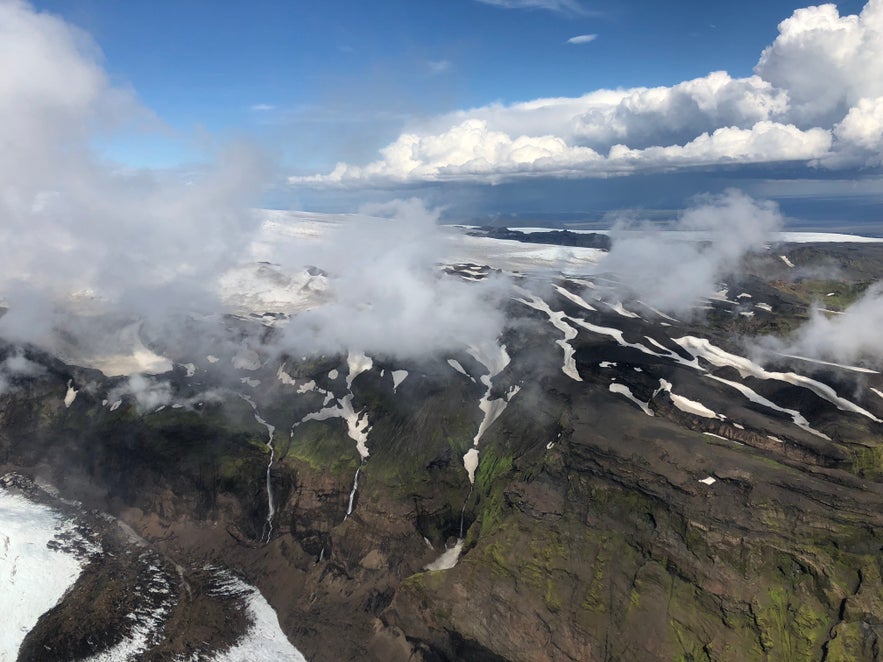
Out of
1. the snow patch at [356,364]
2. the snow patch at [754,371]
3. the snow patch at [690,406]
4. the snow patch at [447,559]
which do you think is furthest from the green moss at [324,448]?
Result: the snow patch at [754,371]

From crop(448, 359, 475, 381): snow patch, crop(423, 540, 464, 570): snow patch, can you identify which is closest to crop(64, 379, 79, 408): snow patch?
crop(448, 359, 475, 381): snow patch

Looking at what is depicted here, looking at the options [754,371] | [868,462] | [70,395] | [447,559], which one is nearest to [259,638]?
[447,559]

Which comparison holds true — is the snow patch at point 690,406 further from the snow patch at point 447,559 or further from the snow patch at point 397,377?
the snow patch at point 397,377

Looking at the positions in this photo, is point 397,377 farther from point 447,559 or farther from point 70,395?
point 70,395

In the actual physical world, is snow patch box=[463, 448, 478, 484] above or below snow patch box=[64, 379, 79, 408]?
below

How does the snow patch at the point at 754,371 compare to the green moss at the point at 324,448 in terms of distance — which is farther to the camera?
the green moss at the point at 324,448

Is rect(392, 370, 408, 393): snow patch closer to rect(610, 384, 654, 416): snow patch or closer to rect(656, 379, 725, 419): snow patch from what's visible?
rect(610, 384, 654, 416): snow patch

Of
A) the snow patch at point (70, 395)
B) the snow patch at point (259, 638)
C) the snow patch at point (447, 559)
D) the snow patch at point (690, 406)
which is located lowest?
the snow patch at point (259, 638)

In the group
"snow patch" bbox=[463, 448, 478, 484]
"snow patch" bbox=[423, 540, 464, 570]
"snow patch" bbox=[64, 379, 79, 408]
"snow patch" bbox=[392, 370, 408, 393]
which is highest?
"snow patch" bbox=[392, 370, 408, 393]

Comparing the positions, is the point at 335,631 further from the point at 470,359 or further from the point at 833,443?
the point at 833,443
